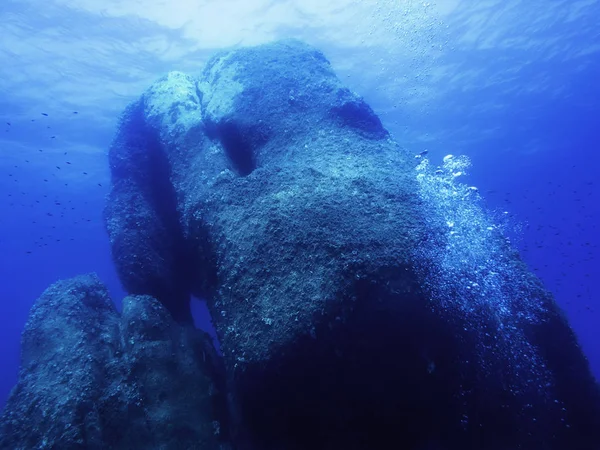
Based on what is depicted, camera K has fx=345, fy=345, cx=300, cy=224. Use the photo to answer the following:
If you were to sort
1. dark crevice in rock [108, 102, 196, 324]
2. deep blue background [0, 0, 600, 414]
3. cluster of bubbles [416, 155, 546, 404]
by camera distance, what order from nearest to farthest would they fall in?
cluster of bubbles [416, 155, 546, 404]
dark crevice in rock [108, 102, 196, 324]
deep blue background [0, 0, 600, 414]

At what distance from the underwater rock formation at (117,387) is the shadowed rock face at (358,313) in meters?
0.67

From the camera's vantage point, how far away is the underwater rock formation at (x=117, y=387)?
3.95 metres

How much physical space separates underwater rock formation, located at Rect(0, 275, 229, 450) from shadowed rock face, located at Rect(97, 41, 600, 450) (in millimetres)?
669

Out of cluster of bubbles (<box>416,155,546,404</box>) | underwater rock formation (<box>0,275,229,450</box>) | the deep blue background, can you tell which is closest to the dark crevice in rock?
underwater rock formation (<box>0,275,229,450</box>)

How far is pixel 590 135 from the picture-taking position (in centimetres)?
3055

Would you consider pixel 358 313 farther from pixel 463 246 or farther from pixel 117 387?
pixel 117 387

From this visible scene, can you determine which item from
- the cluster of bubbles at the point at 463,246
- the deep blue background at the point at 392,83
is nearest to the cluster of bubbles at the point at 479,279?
the cluster of bubbles at the point at 463,246

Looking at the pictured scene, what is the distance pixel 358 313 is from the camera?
352 cm

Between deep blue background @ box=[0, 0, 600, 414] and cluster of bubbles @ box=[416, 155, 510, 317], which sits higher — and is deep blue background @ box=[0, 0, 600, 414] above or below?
above

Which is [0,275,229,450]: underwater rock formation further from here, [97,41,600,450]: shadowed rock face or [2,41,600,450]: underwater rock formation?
[97,41,600,450]: shadowed rock face

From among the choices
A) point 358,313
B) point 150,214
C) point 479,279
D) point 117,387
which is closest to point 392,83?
point 150,214

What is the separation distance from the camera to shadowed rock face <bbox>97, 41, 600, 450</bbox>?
360 cm

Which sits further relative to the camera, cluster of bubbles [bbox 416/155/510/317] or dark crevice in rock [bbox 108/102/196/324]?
dark crevice in rock [bbox 108/102/196/324]

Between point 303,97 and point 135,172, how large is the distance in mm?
3960
